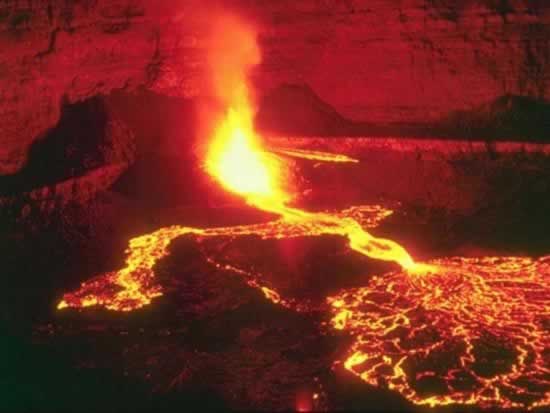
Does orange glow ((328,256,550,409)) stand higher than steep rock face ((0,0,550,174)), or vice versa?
steep rock face ((0,0,550,174))

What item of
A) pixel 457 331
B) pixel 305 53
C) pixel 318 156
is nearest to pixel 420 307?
pixel 457 331

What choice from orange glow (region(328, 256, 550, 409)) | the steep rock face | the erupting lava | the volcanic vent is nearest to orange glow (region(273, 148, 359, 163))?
the volcanic vent

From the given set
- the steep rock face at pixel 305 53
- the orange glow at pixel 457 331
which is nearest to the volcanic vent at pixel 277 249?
the orange glow at pixel 457 331

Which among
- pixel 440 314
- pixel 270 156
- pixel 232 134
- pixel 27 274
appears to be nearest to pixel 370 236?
pixel 440 314

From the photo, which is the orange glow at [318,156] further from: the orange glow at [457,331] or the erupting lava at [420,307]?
the orange glow at [457,331]

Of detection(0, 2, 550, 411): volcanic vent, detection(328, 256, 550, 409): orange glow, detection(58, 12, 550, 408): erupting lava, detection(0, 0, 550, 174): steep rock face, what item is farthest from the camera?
detection(0, 0, 550, 174): steep rock face

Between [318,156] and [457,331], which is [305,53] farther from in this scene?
[457,331]

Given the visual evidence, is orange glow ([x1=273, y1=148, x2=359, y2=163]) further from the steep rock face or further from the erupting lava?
the steep rock face
